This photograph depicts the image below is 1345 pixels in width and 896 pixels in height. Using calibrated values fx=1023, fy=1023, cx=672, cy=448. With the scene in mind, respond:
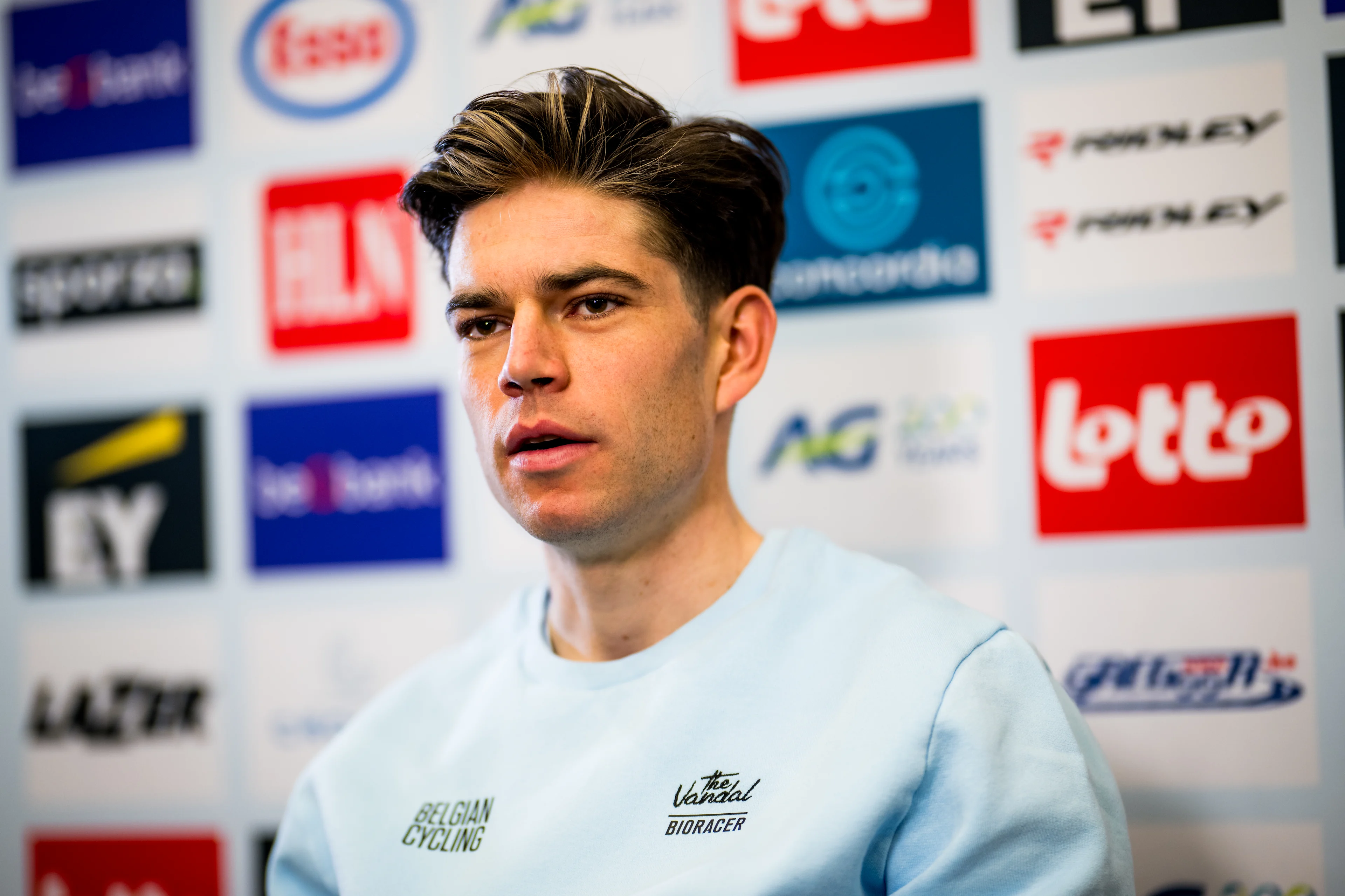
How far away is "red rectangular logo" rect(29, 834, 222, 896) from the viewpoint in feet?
5.75

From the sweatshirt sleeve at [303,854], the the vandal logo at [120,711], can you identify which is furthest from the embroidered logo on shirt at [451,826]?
the the vandal logo at [120,711]

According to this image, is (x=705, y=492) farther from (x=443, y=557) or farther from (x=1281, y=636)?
(x=1281, y=636)

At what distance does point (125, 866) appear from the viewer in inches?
70.2

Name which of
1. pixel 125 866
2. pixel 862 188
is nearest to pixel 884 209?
pixel 862 188

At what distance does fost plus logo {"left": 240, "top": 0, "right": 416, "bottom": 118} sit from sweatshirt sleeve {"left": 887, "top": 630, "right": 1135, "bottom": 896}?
4.51ft

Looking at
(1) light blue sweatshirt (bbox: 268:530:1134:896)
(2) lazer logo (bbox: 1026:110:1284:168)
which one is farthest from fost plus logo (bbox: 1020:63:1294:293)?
(1) light blue sweatshirt (bbox: 268:530:1134:896)

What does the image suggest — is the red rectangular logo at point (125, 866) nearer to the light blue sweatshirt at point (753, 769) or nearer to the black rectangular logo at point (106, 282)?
the light blue sweatshirt at point (753, 769)

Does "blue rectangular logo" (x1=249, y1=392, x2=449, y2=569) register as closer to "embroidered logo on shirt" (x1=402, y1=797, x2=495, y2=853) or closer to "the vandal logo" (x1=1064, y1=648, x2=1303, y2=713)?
"embroidered logo on shirt" (x1=402, y1=797, x2=495, y2=853)

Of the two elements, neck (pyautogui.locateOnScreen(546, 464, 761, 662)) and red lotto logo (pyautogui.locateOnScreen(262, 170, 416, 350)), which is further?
red lotto logo (pyautogui.locateOnScreen(262, 170, 416, 350))

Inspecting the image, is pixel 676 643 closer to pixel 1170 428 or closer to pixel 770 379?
pixel 770 379

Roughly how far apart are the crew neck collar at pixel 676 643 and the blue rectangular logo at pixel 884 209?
0.52 meters

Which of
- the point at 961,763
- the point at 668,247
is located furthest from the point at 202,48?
the point at 961,763

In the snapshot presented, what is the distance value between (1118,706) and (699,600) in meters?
0.69

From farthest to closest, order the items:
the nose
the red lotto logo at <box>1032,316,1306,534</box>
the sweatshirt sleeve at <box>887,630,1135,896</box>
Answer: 1. the red lotto logo at <box>1032,316,1306,534</box>
2. the nose
3. the sweatshirt sleeve at <box>887,630,1135,896</box>
